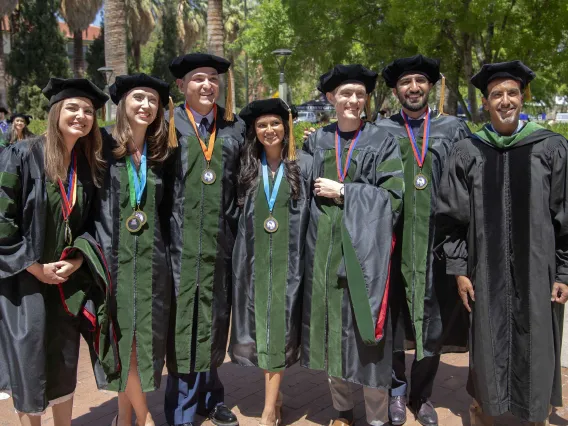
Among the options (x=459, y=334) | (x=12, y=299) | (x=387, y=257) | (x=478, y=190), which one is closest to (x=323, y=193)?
(x=387, y=257)

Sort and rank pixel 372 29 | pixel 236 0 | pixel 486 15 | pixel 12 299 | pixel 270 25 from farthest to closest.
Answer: pixel 236 0, pixel 270 25, pixel 372 29, pixel 486 15, pixel 12 299

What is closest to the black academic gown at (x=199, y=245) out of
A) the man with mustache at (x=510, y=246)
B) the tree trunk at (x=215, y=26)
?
the man with mustache at (x=510, y=246)

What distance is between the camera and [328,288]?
3684 mm

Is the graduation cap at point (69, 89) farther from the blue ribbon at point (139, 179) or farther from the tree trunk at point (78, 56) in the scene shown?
the tree trunk at point (78, 56)

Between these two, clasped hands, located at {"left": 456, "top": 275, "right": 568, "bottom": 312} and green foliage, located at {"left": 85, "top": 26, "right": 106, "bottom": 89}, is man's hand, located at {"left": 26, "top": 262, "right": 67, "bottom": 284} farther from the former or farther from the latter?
green foliage, located at {"left": 85, "top": 26, "right": 106, "bottom": 89}

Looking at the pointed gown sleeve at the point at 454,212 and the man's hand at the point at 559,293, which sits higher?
the pointed gown sleeve at the point at 454,212

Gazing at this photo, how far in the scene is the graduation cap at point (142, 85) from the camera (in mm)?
3486

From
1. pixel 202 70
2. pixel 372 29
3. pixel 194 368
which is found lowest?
pixel 194 368

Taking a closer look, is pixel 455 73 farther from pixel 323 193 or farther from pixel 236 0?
pixel 236 0

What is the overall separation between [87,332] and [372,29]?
48.6 feet

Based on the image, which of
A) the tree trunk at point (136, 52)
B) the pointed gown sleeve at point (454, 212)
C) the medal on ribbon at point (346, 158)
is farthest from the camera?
the tree trunk at point (136, 52)

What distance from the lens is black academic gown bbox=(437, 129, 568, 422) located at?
331cm

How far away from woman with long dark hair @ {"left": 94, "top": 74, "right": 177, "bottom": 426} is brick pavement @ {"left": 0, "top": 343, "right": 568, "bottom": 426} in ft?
2.48

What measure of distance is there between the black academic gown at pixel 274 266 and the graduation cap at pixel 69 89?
1.11 metres
